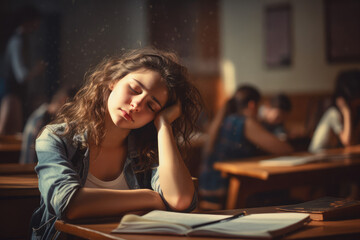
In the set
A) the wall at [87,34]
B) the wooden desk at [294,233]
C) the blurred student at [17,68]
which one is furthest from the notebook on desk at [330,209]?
the blurred student at [17,68]

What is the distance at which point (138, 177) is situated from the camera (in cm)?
162

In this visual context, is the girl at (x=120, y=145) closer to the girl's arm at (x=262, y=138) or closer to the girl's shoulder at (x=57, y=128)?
the girl's shoulder at (x=57, y=128)

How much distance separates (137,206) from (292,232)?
1.35 feet

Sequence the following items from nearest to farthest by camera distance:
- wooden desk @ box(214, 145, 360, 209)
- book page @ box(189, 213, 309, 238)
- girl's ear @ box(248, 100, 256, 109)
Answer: book page @ box(189, 213, 309, 238)
wooden desk @ box(214, 145, 360, 209)
girl's ear @ box(248, 100, 256, 109)

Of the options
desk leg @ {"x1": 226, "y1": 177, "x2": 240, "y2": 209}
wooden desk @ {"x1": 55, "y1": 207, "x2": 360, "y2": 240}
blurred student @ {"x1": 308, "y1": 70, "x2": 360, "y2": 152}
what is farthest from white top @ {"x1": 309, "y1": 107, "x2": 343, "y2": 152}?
wooden desk @ {"x1": 55, "y1": 207, "x2": 360, "y2": 240}

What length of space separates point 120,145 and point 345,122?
2683 millimetres

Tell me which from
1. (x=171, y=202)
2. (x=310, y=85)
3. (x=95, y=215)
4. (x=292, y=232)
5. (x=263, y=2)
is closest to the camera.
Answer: (x=292, y=232)

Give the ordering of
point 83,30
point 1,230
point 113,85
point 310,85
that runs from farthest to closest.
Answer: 1. point 310,85
2. point 83,30
3. point 1,230
4. point 113,85

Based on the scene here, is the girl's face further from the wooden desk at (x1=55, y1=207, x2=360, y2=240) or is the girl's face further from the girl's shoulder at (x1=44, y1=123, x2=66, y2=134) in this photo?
the wooden desk at (x1=55, y1=207, x2=360, y2=240)

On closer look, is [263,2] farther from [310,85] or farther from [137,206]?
[137,206]

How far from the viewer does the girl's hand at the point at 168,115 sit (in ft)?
5.07

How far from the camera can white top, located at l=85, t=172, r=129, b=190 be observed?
4.97 feet

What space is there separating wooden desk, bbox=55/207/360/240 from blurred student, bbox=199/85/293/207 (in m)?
1.84

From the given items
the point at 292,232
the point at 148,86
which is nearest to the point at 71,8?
the point at 148,86
